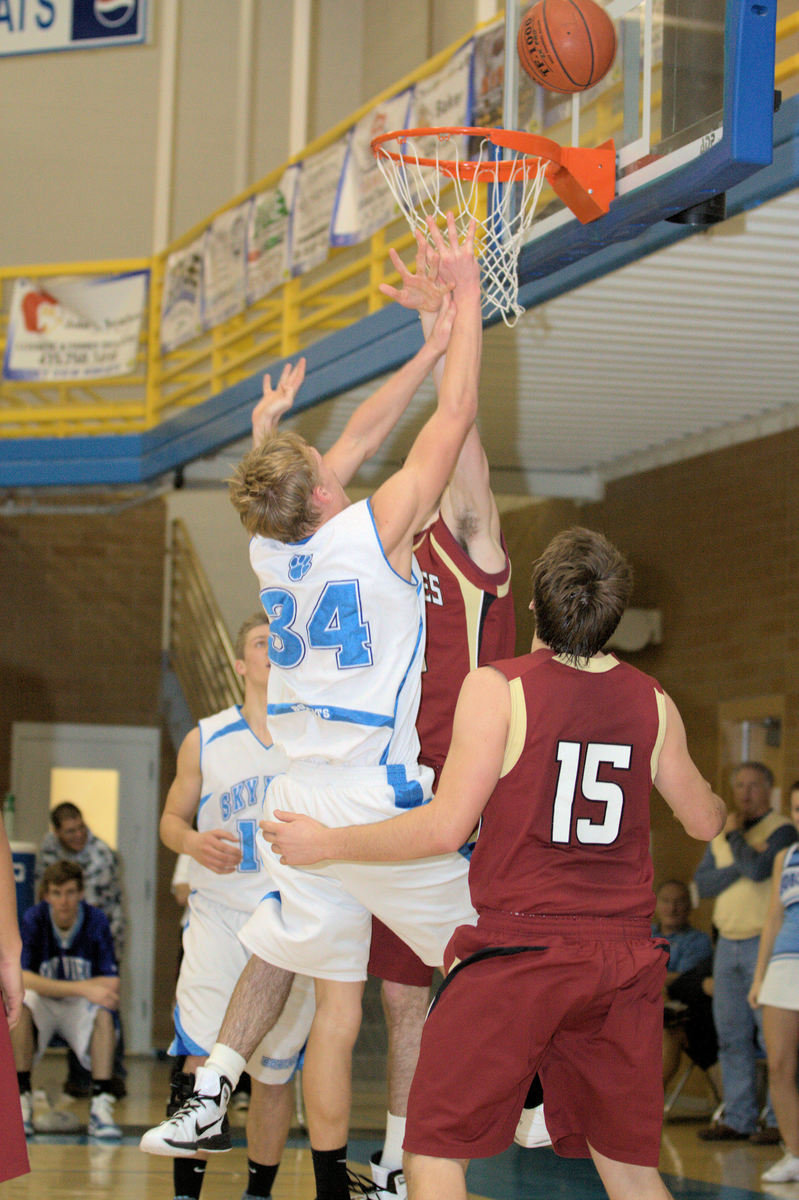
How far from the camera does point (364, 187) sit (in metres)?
8.86

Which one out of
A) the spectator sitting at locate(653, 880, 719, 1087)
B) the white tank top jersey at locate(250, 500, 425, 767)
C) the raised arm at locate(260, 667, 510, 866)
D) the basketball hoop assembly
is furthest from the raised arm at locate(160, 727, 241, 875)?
the spectator sitting at locate(653, 880, 719, 1087)

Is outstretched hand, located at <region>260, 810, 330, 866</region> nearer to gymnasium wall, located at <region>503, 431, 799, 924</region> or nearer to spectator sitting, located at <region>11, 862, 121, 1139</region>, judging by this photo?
spectator sitting, located at <region>11, 862, 121, 1139</region>

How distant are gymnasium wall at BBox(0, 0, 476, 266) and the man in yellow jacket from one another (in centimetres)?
958

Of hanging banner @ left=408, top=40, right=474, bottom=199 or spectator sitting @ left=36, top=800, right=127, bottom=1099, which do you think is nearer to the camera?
hanging banner @ left=408, top=40, right=474, bottom=199

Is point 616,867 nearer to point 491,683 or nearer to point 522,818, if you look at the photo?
point 522,818

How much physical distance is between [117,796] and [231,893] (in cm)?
946

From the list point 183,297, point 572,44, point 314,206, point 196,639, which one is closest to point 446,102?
point 314,206

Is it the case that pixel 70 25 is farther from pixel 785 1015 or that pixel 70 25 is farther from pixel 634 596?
pixel 785 1015

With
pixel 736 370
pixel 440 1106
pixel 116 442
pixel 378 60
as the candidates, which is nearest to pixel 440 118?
pixel 736 370

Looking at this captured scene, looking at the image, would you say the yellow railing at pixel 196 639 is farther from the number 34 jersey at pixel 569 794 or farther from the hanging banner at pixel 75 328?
the number 34 jersey at pixel 569 794

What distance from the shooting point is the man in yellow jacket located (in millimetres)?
8125

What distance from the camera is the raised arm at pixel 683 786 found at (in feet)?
11.4

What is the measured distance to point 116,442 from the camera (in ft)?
37.6

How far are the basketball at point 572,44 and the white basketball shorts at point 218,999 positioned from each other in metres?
3.38
